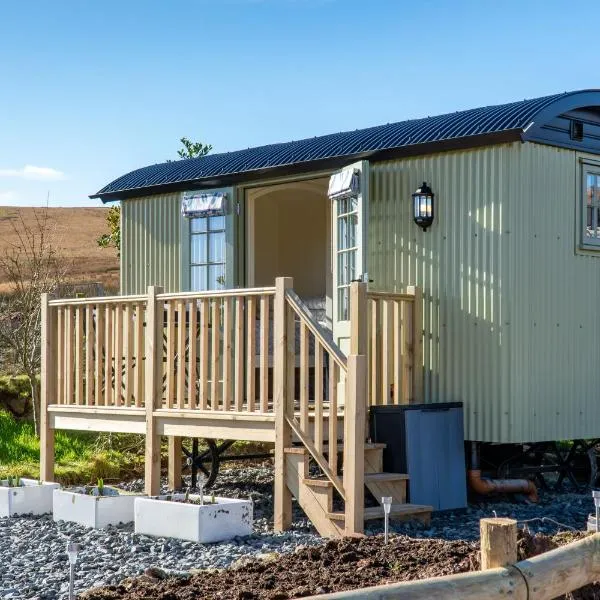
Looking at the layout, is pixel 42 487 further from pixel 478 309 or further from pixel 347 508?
pixel 478 309

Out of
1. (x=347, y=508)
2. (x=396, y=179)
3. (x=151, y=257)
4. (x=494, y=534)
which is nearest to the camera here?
(x=494, y=534)

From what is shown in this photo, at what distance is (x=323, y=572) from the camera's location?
5785 millimetres

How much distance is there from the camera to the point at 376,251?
10.2m

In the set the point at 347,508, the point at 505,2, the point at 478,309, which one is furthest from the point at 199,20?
the point at 347,508

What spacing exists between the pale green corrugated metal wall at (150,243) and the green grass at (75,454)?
6.26ft

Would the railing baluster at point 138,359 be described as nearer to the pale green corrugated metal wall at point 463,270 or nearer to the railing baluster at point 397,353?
the railing baluster at point 397,353

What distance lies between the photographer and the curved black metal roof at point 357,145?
9.22 meters

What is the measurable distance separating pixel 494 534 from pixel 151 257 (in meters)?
8.53

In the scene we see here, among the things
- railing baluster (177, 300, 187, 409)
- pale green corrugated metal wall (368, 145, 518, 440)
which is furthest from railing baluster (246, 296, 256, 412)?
pale green corrugated metal wall (368, 145, 518, 440)

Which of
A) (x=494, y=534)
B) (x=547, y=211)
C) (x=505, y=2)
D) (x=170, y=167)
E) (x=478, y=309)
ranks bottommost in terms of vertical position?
(x=494, y=534)

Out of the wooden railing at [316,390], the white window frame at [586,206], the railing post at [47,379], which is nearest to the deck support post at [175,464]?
the railing post at [47,379]

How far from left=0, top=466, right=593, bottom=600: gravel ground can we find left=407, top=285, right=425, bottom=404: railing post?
1.05 m

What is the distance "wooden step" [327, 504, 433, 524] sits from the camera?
7.92 meters

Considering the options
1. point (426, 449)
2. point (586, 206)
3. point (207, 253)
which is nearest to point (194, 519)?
point (426, 449)
